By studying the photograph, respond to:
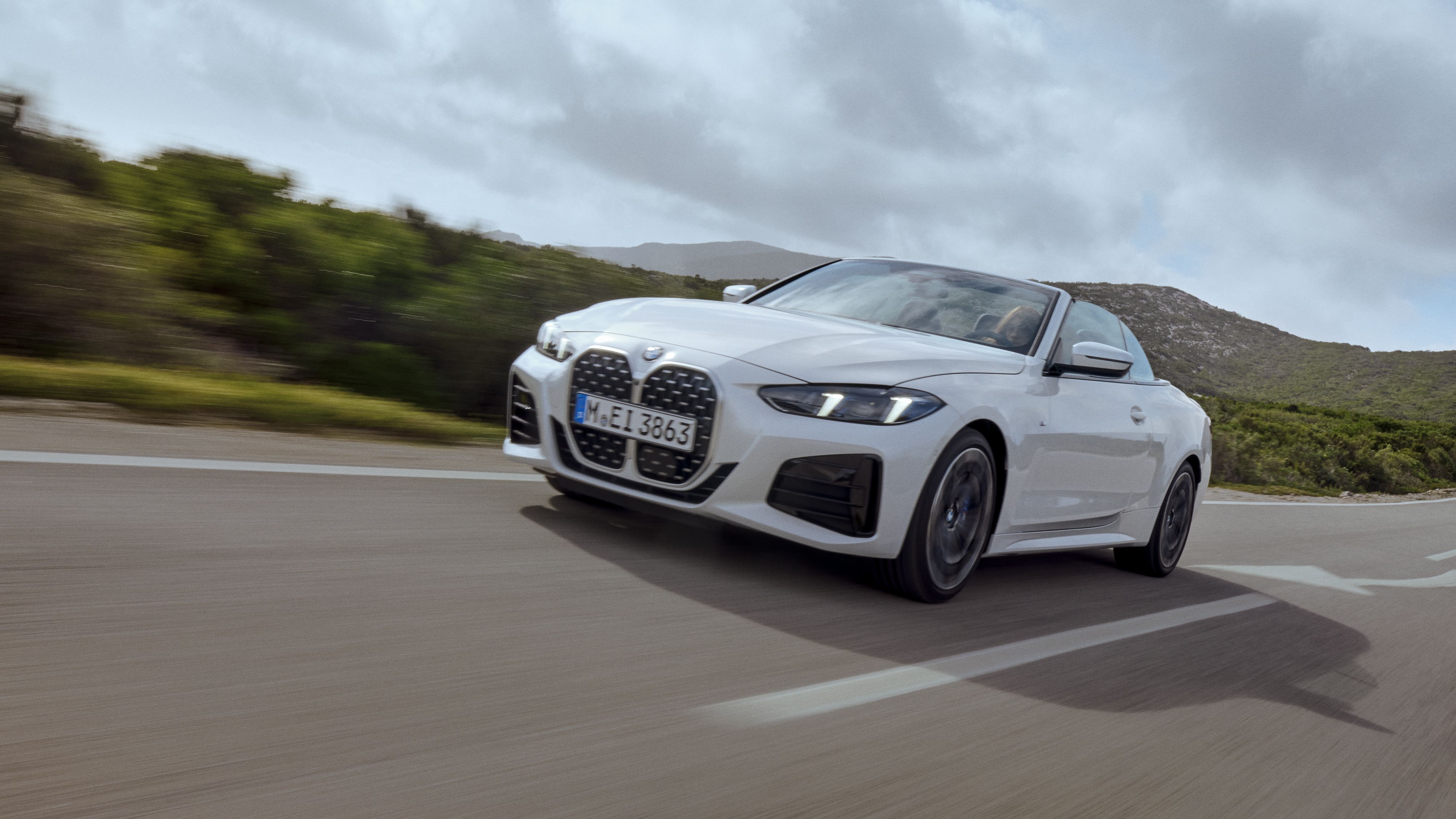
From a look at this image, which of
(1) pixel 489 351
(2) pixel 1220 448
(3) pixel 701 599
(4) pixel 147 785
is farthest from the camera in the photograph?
(2) pixel 1220 448

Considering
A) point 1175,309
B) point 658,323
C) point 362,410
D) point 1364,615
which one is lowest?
point 1364,615

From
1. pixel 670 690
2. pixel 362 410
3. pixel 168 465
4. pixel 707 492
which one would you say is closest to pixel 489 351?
pixel 362 410

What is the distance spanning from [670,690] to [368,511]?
1816 mm

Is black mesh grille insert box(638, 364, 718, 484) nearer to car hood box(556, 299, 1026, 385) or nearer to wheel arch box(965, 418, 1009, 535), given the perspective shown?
car hood box(556, 299, 1026, 385)

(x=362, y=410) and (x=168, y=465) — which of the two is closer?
(x=168, y=465)

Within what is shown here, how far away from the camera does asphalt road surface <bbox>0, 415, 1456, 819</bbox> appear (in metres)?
2.31

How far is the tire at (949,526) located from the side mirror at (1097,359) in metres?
0.68

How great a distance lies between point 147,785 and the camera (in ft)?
6.72

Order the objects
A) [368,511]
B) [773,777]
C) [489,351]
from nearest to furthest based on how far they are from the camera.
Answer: [773,777], [368,511], [489,351]

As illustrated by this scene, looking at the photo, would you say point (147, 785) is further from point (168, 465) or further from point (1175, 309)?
point (1175, 309)

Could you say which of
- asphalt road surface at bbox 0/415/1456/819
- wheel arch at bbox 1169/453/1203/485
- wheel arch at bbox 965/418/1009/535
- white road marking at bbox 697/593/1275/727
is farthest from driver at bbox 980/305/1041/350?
wheel arch at bbox 1169/453/1203/485

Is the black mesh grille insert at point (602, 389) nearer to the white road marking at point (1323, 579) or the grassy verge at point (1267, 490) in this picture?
the white road marking at point (1323, 579)

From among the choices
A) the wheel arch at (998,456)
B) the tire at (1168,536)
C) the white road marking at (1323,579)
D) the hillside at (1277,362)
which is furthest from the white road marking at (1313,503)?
the hillside at (1277,362)

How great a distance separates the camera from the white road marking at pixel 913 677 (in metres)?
3.04
